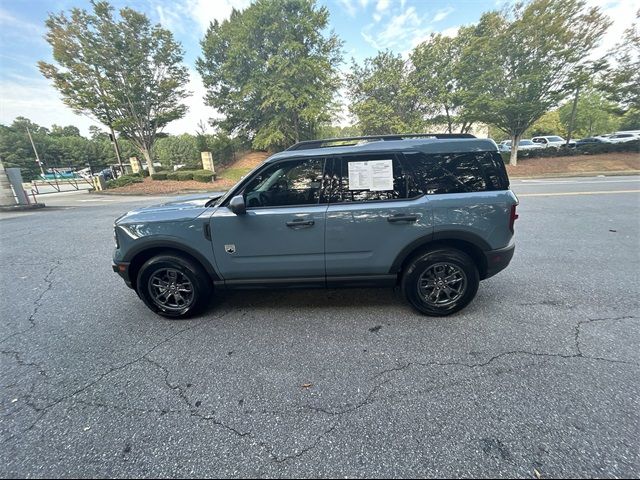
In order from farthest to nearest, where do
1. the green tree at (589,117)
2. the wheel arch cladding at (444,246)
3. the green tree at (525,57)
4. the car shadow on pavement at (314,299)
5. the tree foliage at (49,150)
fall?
1. the tree foliage at (49,150)
2. the green tree at (589,117)
3. the green tree at (525,57)
4. the car shadow on pavement at (314,299)
5. the wheel arch cladding at (444,246)

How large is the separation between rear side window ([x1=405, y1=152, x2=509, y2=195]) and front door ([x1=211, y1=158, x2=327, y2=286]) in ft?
3.39

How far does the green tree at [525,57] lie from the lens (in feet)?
51.3

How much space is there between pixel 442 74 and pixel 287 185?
79.2 ft

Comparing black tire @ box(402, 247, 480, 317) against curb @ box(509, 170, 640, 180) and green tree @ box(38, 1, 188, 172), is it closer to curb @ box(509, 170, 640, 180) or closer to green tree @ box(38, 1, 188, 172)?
curb @ box(509, 170, 640, 180)

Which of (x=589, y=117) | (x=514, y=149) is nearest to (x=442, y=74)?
(x=514, y=149)

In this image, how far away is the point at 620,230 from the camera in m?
5.64

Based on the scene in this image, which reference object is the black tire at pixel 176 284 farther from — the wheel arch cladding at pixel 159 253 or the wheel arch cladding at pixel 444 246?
the wheel arch cladding at pixel 444 246

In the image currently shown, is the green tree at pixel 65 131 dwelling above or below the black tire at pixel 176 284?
above

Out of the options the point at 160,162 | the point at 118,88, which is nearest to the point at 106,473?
the point at 118,88

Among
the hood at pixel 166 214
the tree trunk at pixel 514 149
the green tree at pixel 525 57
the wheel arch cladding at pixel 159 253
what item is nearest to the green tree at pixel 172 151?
the green tree at pixel 525 57

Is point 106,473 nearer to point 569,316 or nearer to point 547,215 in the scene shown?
point 569,316

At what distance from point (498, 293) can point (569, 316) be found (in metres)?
0.69

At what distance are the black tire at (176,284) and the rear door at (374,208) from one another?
1.49 metres

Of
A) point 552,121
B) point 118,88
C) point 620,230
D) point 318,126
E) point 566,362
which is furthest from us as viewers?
point 552,121
